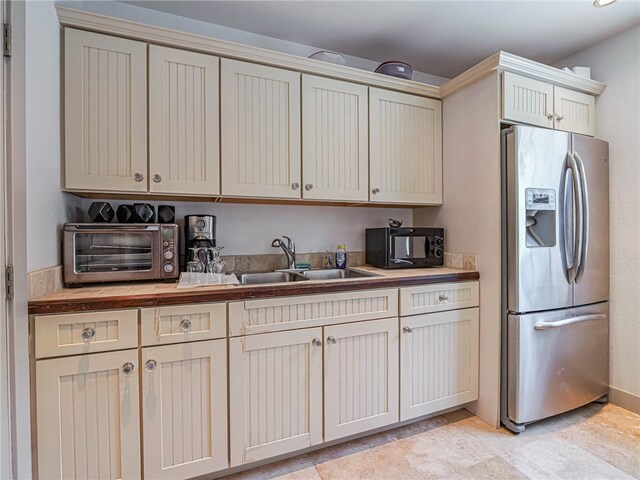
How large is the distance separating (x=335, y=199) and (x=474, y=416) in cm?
163

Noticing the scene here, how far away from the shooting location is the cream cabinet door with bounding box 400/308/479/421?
183cm

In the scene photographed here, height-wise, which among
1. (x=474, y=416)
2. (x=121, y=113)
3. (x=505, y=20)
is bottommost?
(x=474, y=416)

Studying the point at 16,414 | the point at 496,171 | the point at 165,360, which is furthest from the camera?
the point at 496,171

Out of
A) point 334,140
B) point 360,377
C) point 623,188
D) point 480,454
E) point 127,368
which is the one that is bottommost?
point 480,454

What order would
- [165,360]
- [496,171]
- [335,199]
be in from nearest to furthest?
[165,360]
[496,171]
[335,199]

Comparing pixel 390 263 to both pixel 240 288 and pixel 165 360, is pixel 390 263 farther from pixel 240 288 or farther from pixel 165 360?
pixel 165 360

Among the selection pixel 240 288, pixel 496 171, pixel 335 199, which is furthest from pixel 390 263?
pixel 240 288

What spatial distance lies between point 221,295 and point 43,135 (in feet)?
3.13

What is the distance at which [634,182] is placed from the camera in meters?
2.05

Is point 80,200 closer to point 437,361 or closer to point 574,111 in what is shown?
point 437,361

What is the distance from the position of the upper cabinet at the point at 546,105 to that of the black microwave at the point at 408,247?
83cm

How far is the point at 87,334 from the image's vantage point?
125cm

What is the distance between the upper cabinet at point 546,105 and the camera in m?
1.90

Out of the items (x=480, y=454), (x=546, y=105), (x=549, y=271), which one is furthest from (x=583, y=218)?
(x=480, y=454)
